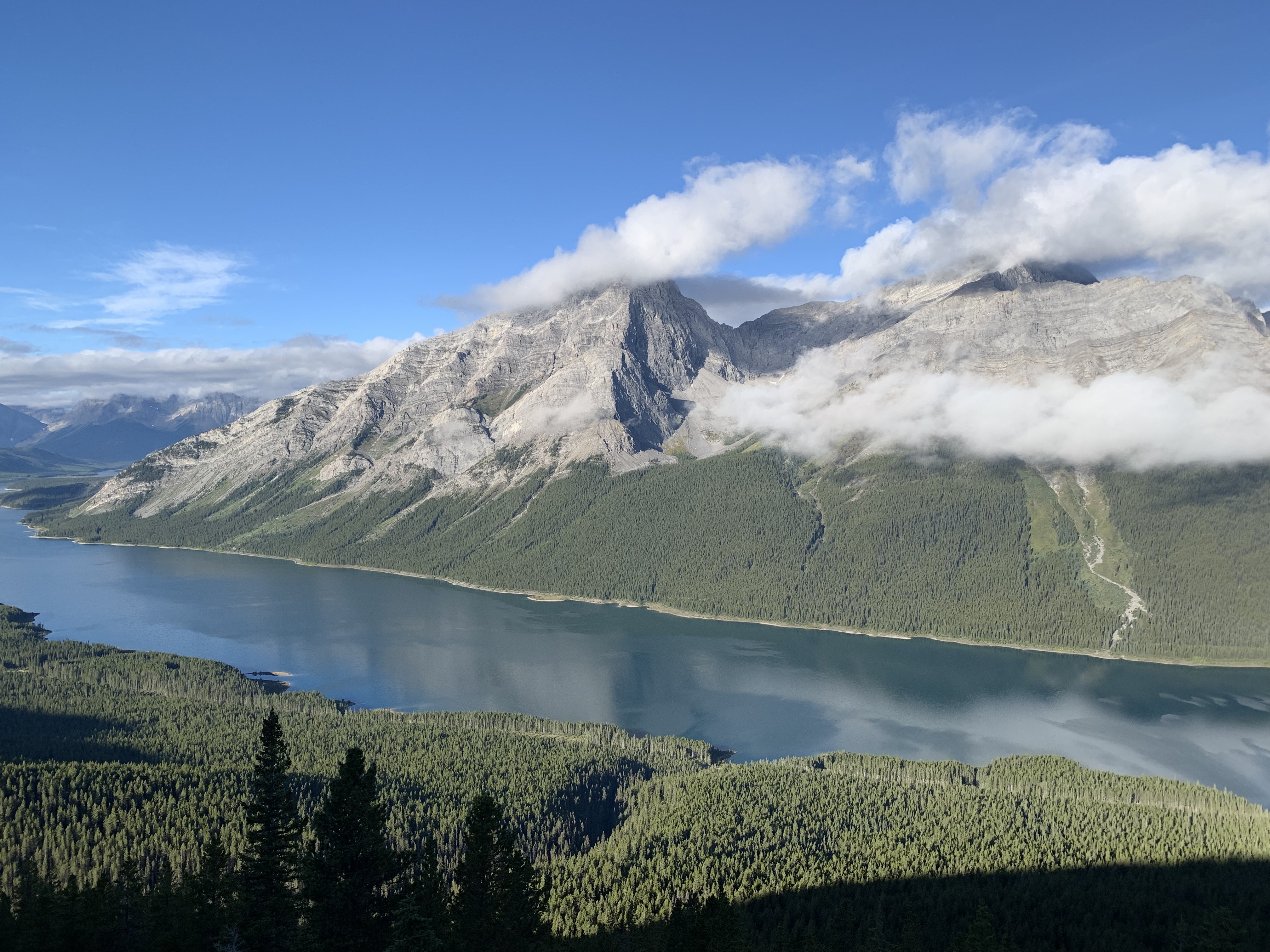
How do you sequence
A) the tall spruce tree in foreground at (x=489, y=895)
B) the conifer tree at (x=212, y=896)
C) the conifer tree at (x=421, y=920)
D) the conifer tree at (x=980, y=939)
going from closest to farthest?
the conifer tree at (x=421, y=920)
the tall spruce tree in foreground at (x=489, y=895)
the conifer tree at (x=212, y=896)
the conifer tree at (x=980, y=939)

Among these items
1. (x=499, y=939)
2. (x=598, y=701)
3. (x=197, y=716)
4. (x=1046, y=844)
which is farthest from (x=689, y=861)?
(x=197, y=716)

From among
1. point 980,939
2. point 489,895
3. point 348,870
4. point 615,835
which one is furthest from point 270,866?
point 615,835

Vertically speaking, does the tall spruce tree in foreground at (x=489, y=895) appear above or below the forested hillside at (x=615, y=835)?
above

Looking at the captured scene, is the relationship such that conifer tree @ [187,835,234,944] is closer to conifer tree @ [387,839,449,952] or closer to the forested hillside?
the forested hillside

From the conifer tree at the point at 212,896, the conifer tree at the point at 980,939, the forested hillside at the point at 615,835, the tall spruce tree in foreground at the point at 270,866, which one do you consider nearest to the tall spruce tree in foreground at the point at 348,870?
the forested hillside at the point at 615,835

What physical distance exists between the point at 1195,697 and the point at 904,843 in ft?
436

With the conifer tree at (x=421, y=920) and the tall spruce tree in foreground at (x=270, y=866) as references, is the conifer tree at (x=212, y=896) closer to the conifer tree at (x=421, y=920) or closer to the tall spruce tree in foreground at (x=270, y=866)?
the tall spruce tree in foreground at (x=270, y=866)

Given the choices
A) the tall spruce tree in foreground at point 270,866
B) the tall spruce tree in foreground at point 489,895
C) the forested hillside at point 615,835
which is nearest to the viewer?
the tall spruce tree in foreground at point 270,866

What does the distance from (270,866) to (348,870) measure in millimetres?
4104

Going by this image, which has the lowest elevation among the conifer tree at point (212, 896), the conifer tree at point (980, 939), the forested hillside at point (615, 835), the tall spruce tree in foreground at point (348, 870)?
the forested hillside at point (615, 835)

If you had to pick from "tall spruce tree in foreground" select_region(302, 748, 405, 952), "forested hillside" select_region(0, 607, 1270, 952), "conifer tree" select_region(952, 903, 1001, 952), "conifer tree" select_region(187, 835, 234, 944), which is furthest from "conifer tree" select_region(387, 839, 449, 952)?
"conifer tree" select_region(952, 903, 1001, 952)

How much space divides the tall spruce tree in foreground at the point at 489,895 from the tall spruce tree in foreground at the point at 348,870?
495cm

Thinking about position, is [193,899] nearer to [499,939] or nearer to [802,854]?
[499,939]

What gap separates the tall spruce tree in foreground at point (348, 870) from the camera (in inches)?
1556
